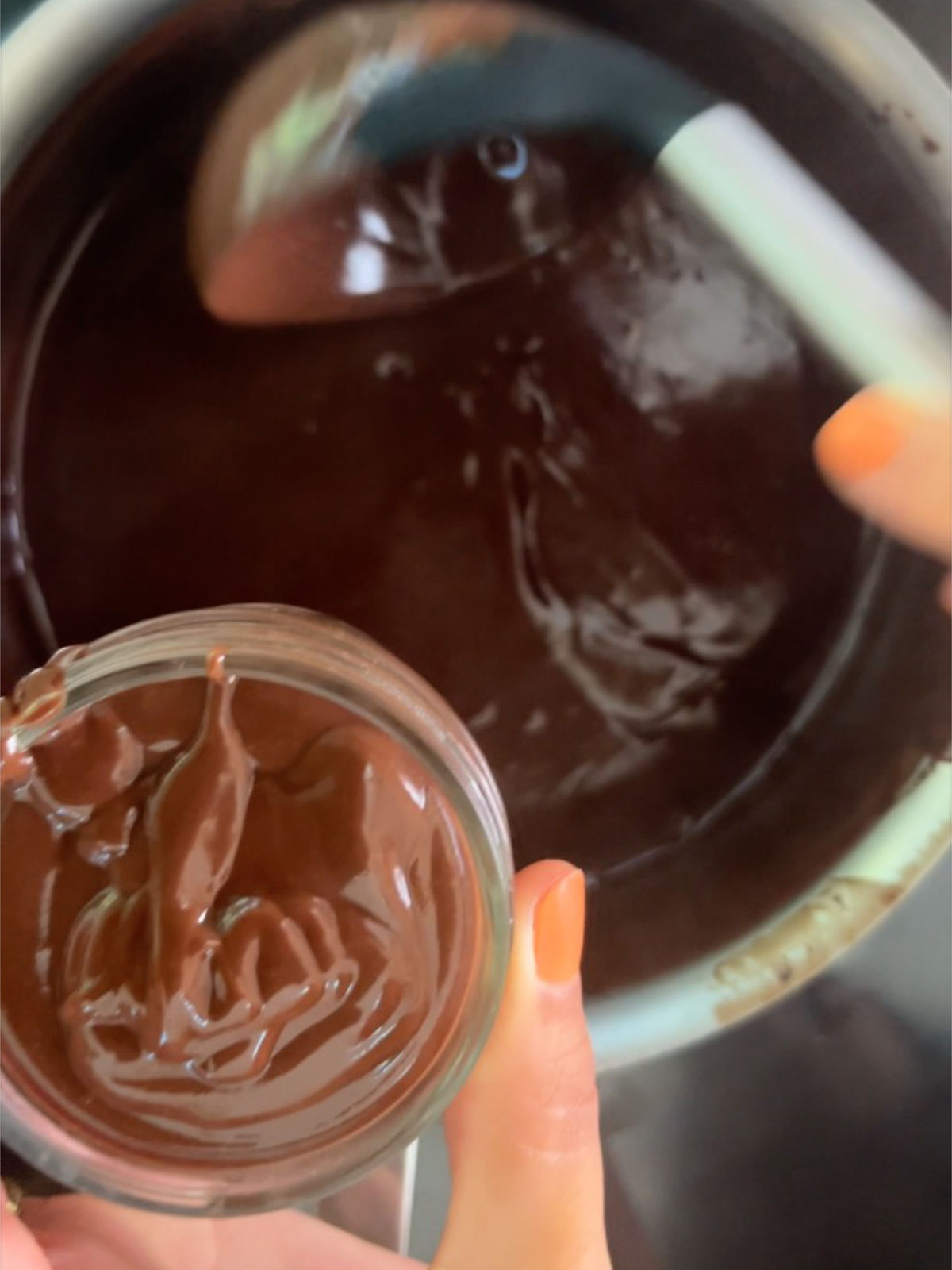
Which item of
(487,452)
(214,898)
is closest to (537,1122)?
(214,898)

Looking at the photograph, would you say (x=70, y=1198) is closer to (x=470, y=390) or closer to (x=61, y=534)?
(x=61, y=534)

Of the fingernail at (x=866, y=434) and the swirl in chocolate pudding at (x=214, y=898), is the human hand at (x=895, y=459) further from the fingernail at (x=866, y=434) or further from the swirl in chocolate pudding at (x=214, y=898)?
the swirl in chocolate pudding at (x=214, y=898)

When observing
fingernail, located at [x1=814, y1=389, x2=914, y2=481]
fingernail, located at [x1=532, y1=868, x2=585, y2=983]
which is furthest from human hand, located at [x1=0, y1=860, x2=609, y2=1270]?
fingernail, located at [x1=814, y1=389, x2=914, y2=481]

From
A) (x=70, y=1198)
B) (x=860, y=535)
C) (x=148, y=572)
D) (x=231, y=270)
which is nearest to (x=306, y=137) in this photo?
(x=231, y=270)

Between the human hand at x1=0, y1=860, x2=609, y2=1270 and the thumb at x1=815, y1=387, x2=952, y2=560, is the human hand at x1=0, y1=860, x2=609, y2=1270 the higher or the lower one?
the lower one

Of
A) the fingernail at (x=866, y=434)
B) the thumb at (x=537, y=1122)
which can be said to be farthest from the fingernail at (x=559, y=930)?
the fingernail at (x=866, y=434)

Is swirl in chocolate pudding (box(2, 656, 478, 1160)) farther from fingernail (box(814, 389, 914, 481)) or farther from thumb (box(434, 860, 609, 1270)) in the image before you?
fingernail (box(814, 389, 914, 481))
